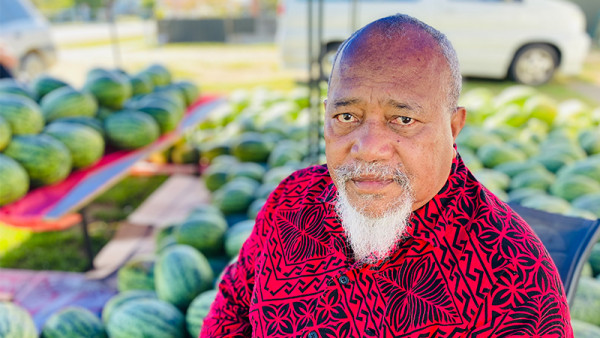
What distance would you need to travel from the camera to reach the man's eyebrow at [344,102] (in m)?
1.18

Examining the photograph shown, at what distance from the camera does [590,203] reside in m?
3.11

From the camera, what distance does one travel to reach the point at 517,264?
3.84ft

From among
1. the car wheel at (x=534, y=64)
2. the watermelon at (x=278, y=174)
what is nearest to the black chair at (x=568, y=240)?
the watermelon at (x=278, y=174)

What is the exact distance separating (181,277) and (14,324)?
0.81 m

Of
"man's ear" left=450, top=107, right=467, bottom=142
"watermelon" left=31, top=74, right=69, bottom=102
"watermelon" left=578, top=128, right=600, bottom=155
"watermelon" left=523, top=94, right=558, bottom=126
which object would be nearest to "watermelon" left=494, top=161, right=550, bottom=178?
"watermelon" left=578, top=128, right=600, bottom=155

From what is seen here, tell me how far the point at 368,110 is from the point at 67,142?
3.30 m

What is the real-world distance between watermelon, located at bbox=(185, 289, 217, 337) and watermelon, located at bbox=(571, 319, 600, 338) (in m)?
1.69

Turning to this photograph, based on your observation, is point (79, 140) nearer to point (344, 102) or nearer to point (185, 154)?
point (185, 154)

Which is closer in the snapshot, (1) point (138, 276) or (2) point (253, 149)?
(1) point (138, 276)

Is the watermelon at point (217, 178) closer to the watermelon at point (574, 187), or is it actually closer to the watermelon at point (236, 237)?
the watermelon at point (236, 237)

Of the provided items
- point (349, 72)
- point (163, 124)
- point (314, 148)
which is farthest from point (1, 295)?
point (349, 72)

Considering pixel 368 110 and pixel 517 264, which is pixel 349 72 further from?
pixel 517 264

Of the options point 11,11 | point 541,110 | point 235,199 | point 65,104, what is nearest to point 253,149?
point 235,199

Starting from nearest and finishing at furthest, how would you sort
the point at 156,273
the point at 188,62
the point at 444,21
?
1. the point at 156,273
2. the point at 444,21
3. the point at 188,62
